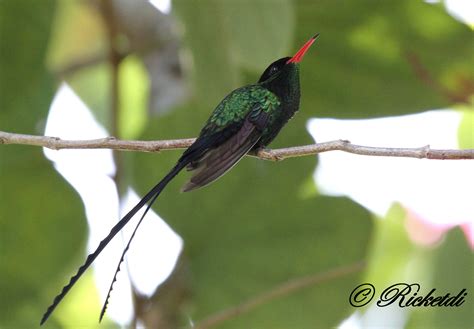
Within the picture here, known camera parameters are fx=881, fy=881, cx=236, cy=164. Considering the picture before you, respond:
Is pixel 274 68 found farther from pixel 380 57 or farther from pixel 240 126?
pixel 380 57

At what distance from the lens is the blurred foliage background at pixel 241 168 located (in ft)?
9.19

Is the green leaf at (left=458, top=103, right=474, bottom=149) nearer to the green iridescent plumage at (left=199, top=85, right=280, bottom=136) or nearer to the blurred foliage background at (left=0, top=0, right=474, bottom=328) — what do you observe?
the blurred foliage background at (left=0, top=0, right=474, bottom=328)

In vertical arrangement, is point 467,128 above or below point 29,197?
above

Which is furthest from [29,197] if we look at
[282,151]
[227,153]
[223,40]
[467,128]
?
[467,128]

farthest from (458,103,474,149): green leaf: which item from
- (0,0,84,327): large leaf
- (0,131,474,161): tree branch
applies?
(0,0,84,327): large leaf

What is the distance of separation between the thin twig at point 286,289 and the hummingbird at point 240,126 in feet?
2.05

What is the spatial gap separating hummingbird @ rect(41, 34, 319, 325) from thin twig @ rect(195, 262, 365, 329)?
2.05ft

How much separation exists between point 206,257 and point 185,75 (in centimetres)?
73

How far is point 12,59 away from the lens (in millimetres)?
3064

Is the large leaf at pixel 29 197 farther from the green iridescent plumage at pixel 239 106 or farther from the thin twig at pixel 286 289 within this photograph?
the green iridescent plumage at pixel 239 106

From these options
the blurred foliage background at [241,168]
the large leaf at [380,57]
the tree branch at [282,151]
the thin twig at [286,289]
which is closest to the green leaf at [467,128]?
the blurred foliage background at [241,168]

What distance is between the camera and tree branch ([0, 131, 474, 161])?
184 centimetres

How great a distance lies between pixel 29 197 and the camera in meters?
2.96

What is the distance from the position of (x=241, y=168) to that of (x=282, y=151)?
89cm
